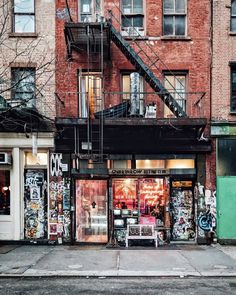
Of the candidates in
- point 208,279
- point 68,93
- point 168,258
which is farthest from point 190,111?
point 208,279

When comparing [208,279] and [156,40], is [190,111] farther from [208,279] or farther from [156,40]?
[208,279]

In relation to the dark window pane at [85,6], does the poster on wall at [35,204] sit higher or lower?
lower

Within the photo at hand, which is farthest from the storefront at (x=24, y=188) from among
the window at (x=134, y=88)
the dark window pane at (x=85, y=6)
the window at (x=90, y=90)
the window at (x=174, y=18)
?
the window at (x=174, y=18)

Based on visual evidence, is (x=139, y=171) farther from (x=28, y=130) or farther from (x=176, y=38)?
(x=176, y=38)

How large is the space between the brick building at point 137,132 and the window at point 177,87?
39 mm

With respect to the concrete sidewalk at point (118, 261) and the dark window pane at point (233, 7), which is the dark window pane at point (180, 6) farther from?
the concrete sidewalk at point (118, 261)

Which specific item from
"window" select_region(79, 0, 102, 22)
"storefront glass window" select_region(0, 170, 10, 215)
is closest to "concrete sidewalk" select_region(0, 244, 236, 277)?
"storefront glass window" select_region(0, 170, 10, 215)

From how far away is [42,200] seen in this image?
53.1 ft

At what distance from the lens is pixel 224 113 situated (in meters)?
15.9

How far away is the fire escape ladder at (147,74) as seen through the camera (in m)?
14.6

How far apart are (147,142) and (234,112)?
139 inches

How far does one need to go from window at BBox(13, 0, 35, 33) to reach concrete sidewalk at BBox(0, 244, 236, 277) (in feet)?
27.7

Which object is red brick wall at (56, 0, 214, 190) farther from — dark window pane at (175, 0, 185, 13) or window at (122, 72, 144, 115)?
dark window pane at (175, 0, 185, 13)

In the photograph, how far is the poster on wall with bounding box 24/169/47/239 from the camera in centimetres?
1611
